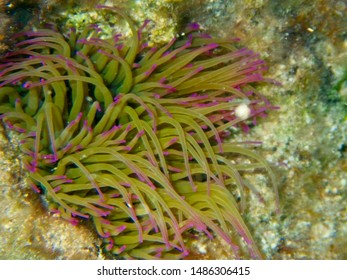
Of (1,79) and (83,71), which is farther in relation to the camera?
(83,71)

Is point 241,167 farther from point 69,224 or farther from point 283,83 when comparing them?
point 69,224

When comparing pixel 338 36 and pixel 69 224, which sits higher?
pixel 338 36

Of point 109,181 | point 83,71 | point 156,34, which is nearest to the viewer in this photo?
point 109,181

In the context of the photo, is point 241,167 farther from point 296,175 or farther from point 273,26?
point 273,26

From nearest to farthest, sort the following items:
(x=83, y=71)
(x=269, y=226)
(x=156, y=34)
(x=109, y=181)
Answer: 1. (x=109, y=181)
2. (x=83, y=71)
3. (x=156, y=34)
4. (x=269, y=226)

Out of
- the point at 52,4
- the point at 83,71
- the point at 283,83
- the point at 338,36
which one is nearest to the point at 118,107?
the point at 83,71

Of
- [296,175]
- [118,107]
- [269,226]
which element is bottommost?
[269,226]
